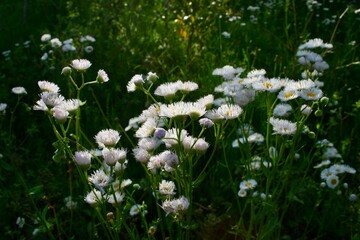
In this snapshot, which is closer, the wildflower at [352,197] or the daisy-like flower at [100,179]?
the daisy-like flower at [100,179]

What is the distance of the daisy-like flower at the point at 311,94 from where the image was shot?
5.09 ft

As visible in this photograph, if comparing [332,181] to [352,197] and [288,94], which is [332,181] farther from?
[288,94]

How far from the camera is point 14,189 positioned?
2.32 meters

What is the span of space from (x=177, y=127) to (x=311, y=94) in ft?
1.52

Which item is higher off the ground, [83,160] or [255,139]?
[83,160]

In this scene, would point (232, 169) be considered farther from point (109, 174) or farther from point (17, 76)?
point (17, 76)

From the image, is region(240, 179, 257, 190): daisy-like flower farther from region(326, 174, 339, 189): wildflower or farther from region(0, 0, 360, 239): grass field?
region(326, 174, 339, 189): wildflower

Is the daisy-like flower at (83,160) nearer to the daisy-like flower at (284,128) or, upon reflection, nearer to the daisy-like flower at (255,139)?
the daisy-like flower at (284,128)

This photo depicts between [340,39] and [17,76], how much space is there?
8.06 feet

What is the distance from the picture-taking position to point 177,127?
54.8 inches

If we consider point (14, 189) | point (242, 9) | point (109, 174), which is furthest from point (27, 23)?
point (109, 174)

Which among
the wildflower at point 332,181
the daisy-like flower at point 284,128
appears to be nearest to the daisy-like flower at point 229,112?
the daisy-like flower at point 284,128

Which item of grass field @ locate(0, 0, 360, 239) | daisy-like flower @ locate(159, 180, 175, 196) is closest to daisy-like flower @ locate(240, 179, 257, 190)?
grass field @ locate(0, 0, 360, 239)

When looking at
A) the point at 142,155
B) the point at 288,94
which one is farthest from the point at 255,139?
the point at 142,155
